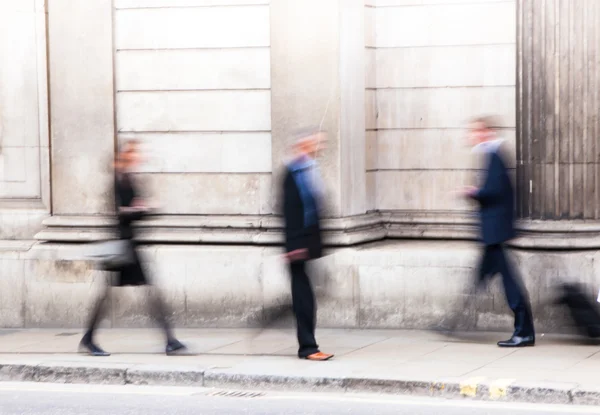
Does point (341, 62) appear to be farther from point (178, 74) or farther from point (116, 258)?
point (116, 258)

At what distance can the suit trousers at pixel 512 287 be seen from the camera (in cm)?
952

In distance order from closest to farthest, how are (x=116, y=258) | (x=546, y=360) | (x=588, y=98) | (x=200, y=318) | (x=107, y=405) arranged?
(x=107, y=405) < (x=546, y=360) < (x=116, y=258) < (x=588, y=98) < (x=200, y=318)

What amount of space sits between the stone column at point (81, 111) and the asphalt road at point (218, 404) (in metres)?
3.12

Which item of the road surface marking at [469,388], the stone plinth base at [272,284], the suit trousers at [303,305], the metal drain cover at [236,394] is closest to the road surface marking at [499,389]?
the road surface marking at [469,388]

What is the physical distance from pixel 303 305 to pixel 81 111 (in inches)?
136

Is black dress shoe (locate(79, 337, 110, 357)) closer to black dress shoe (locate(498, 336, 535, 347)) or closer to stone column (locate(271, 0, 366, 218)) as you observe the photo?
stone column (locate(271, 0, 366, 218))

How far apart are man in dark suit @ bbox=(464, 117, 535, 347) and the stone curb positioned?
152cm

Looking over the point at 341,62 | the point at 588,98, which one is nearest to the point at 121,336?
the point at 341,62

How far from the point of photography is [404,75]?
36.9 feet

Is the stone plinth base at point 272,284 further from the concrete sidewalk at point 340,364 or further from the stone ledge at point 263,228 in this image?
the concrete sidewalk at point 340,364

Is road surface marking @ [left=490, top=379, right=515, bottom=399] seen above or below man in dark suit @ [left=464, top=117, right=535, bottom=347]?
below

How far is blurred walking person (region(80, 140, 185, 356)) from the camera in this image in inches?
372

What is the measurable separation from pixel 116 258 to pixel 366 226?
2579mm

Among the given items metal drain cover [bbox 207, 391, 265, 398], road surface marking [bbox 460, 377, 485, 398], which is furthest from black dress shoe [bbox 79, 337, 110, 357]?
road surface marking [bbox 460, 377, 485, 398]
